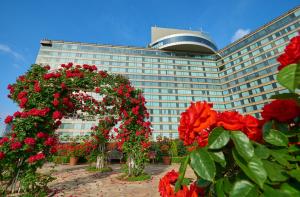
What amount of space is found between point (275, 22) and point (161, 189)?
6301cm

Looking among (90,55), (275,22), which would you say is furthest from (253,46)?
(90,55)

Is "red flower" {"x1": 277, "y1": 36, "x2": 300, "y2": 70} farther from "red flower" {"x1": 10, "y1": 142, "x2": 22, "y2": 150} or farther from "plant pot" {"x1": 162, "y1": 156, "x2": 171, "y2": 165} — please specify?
"plant pot" {"x1": 162, "y1": 156, "x2": 171, "y2": 165}

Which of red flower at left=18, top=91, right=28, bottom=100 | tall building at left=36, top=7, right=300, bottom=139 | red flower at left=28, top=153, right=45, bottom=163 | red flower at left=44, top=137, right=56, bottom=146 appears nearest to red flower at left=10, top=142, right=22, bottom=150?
red flower at left=28, top=153, right=45, bottom=163

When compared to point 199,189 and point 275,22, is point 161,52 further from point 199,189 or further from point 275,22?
point 199,189

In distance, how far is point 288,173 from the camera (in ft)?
2.23

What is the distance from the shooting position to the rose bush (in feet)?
2.15

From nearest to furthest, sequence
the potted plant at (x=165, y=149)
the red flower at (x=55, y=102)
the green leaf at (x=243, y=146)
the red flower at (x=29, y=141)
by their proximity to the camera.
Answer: the green leaf at (x=243, y=146) → the red flower at (x=29, y=141) → the red flower at (x=55, y=102) → the potted plant at (x=165, y=149)

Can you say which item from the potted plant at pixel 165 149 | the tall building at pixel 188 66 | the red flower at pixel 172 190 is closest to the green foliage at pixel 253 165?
the red flower at pixel 172 190

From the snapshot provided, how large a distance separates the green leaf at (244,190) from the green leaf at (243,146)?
3.9 inches

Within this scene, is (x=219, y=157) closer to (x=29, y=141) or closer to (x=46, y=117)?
(x=29, y=141)

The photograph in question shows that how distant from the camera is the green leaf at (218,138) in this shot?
0.76 metres

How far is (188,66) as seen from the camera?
2463 inches

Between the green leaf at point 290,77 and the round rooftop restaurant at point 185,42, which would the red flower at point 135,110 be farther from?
the round rooftop restaurant at point 185,42

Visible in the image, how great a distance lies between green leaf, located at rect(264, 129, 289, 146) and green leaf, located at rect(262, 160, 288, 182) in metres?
0.10
